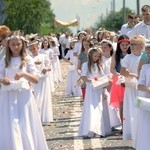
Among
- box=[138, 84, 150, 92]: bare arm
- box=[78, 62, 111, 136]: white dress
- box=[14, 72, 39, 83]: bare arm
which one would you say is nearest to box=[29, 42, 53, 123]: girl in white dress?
box=[78, 62, 111, 136]: white dress

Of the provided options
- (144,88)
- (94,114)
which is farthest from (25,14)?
(144,88)

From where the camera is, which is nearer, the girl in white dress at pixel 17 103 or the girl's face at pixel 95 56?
the girl in white dress at pixel 17 103

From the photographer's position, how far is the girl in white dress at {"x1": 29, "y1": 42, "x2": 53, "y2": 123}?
16.5m

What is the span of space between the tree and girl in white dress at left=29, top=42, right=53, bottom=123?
121 ft

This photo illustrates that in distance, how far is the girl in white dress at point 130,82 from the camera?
41.1ft

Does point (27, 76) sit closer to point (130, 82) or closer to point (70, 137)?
point (130, 82)

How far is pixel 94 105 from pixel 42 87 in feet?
10.7

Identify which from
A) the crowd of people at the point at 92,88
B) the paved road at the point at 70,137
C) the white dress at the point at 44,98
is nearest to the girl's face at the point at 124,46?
the crowd of people at the point at 92,88

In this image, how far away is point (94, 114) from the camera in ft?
46.3

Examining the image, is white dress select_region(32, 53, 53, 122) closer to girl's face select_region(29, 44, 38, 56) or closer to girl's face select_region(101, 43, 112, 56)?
girl's face select_region(29, 44, 38, 56)

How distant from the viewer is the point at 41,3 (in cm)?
6225

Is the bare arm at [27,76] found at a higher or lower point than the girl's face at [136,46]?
lower

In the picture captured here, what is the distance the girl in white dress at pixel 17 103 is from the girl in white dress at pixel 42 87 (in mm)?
5176

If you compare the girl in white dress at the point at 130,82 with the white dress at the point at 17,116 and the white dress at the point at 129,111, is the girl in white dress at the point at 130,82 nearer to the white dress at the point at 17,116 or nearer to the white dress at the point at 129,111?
the white dress at the point at 129,111
